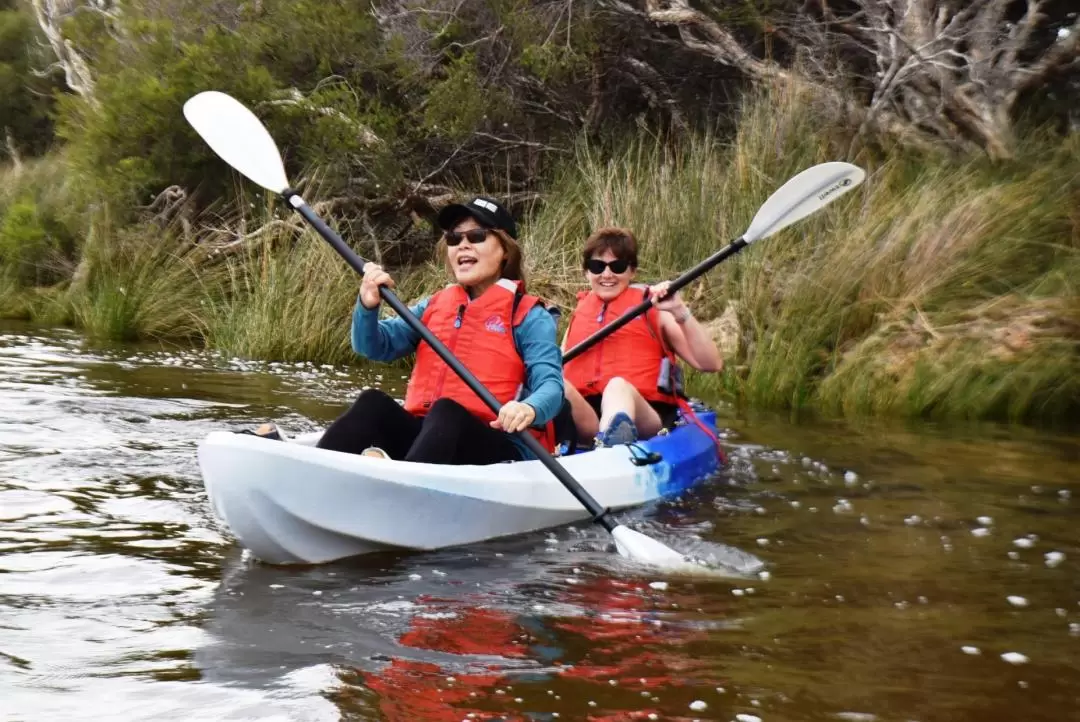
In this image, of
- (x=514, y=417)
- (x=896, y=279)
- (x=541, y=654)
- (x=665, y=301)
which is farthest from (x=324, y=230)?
(x=896, y=279)

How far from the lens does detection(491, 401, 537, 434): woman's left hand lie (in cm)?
425

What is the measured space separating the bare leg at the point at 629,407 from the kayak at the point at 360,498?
0.51m

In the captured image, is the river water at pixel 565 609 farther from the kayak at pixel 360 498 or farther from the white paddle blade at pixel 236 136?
the white paddle blade at pixel 236 136

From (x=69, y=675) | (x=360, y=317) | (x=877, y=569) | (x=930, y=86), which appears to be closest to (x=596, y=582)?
(x=877, y=569)

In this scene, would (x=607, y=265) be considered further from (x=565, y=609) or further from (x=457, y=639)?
(x=457, y=639)

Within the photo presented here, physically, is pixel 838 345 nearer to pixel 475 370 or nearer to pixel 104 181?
pixel 475 370

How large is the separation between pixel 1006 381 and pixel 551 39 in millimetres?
5241

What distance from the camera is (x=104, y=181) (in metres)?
11.6

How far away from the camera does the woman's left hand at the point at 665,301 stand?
5.59 m

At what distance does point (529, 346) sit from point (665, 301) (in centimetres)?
124

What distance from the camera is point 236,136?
17.1 feet

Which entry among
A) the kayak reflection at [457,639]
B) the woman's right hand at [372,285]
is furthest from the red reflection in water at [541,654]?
the woman's right hand at [372,285]

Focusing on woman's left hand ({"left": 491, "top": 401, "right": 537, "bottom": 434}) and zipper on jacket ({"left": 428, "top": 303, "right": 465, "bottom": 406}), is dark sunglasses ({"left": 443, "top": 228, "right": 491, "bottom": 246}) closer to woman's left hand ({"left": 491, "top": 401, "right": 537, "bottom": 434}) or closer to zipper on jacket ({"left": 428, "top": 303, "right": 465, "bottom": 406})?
zipper on jacket ({"left": 428, "top": 303, "right": 465, "bottom": 406})

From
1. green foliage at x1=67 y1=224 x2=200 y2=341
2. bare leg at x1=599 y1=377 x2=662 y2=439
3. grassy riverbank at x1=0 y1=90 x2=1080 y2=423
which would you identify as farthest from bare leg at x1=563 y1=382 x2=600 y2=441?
green foliage at x1=67 y1=224 x2=200 y2=341
